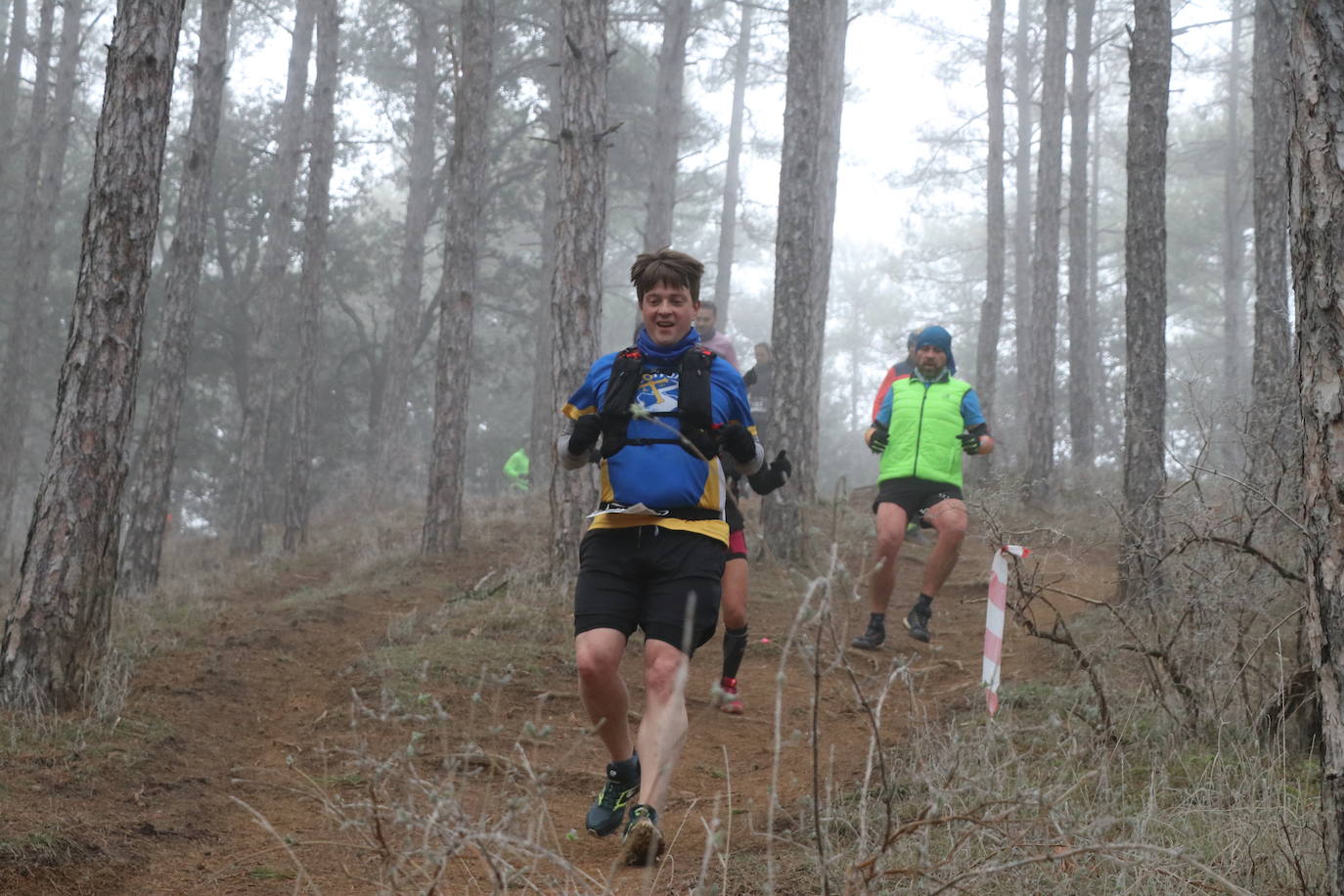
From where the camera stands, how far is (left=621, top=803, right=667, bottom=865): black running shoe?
330 centimetres

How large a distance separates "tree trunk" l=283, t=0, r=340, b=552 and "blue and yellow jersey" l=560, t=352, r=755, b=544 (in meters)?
13.6

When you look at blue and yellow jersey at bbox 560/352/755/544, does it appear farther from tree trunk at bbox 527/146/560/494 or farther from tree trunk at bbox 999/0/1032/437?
tree trunk at bbox 999/0/1032/437

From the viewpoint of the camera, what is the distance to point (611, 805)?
402 centimetres

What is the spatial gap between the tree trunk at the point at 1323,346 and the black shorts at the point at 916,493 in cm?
480

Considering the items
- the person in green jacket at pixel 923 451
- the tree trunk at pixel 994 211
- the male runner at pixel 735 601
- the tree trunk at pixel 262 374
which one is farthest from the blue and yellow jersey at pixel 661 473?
the tree trunk at pixel 994 211

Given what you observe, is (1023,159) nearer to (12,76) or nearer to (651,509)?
(12,76)

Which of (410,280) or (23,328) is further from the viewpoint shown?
(410,280)

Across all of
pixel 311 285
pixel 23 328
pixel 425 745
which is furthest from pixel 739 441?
pixel 23 328

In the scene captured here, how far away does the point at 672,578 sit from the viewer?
153 inches

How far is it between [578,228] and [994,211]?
15.6 meters

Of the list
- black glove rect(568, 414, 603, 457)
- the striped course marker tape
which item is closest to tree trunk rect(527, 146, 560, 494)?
the striped course marker tape

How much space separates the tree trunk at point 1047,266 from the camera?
17.3 m

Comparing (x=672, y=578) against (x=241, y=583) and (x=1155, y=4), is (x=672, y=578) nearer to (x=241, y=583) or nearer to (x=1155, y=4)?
(x=1155, y=4)

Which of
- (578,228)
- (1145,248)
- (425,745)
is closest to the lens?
(425,745)
